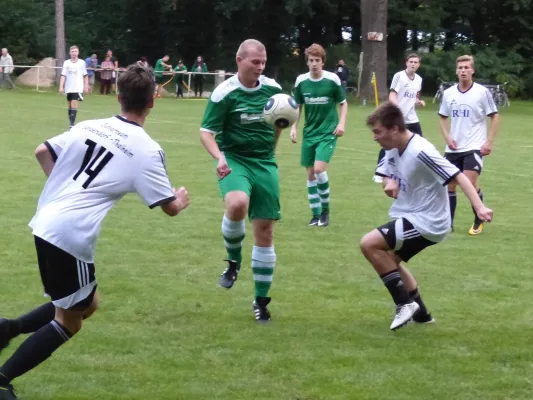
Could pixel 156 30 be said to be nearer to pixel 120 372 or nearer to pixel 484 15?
pixel 484 15

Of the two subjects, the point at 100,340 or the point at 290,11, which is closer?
the point at 100,340

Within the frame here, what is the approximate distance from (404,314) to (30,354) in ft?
8.35


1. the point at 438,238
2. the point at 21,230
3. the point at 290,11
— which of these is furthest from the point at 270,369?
the point at 290,11

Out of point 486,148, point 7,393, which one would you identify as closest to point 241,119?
point 7,393

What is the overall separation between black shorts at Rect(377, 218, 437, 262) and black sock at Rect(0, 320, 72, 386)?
2.41 metres

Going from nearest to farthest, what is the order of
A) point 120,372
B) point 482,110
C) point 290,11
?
point 120,372 < point 482,110 < point 290,11

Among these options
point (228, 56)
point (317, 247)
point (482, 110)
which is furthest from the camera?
point (228, 56)

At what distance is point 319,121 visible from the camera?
11039 mm

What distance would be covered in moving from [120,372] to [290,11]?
40131 millimetres

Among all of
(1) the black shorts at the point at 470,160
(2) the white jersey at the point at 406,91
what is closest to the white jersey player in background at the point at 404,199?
(1) the black shorts at the point at 470,160

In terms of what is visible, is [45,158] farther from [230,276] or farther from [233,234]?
[230,276]

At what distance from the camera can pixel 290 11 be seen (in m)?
44.3

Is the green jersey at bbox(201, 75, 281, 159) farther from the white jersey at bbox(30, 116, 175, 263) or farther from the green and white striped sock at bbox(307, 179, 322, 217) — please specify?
the green and white striped sock at bbox(307, 179, 322, 217)

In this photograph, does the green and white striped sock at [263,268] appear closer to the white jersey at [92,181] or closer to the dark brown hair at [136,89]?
the white jersey at [92,181]
